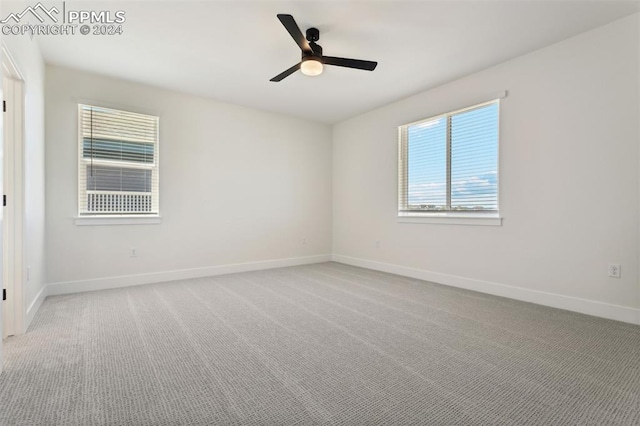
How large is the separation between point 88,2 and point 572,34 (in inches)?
170

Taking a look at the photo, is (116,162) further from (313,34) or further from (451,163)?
(451,163)

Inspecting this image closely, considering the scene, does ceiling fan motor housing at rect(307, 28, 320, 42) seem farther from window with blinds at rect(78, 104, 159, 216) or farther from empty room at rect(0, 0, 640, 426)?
window with blinds at rect(78, 104, 159, 216)

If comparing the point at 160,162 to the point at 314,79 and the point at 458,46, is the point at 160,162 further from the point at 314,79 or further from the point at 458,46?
the point at 458,46

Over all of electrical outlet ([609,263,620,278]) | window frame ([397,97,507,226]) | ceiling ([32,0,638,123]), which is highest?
ceiling ([32,0,638,123])

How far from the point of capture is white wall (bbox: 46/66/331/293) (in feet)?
12.0

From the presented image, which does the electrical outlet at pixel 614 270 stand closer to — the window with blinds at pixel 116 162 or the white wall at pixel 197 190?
the white wall at pixel 197 190

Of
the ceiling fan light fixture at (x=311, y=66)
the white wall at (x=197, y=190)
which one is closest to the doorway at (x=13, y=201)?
the white wall at (x=197, y=190)

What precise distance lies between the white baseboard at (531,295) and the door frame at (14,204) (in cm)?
423

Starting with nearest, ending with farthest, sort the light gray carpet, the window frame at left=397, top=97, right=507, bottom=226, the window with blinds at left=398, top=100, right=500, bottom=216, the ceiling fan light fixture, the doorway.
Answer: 1. the light gray carpet
2. the doorway
3. the ceiling fan light fixture
4. the window frame at left=397, top=97, right=507, bottom=226
5. the window with blinds at left=398, top=100, right=500, bottom=216

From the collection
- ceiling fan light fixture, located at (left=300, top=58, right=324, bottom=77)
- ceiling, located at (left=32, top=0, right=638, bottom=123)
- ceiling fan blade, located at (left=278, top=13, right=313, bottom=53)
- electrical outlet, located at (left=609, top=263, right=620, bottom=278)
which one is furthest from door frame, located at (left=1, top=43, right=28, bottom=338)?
electrical outlet, located at (left=609, top=263, right=620, bottom=278)

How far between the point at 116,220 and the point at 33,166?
3.77 ft

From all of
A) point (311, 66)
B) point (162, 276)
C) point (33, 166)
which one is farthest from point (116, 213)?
point (311, 66)

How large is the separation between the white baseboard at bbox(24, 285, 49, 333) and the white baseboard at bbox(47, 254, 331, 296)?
0.17 meters

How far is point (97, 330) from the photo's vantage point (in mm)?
2525
